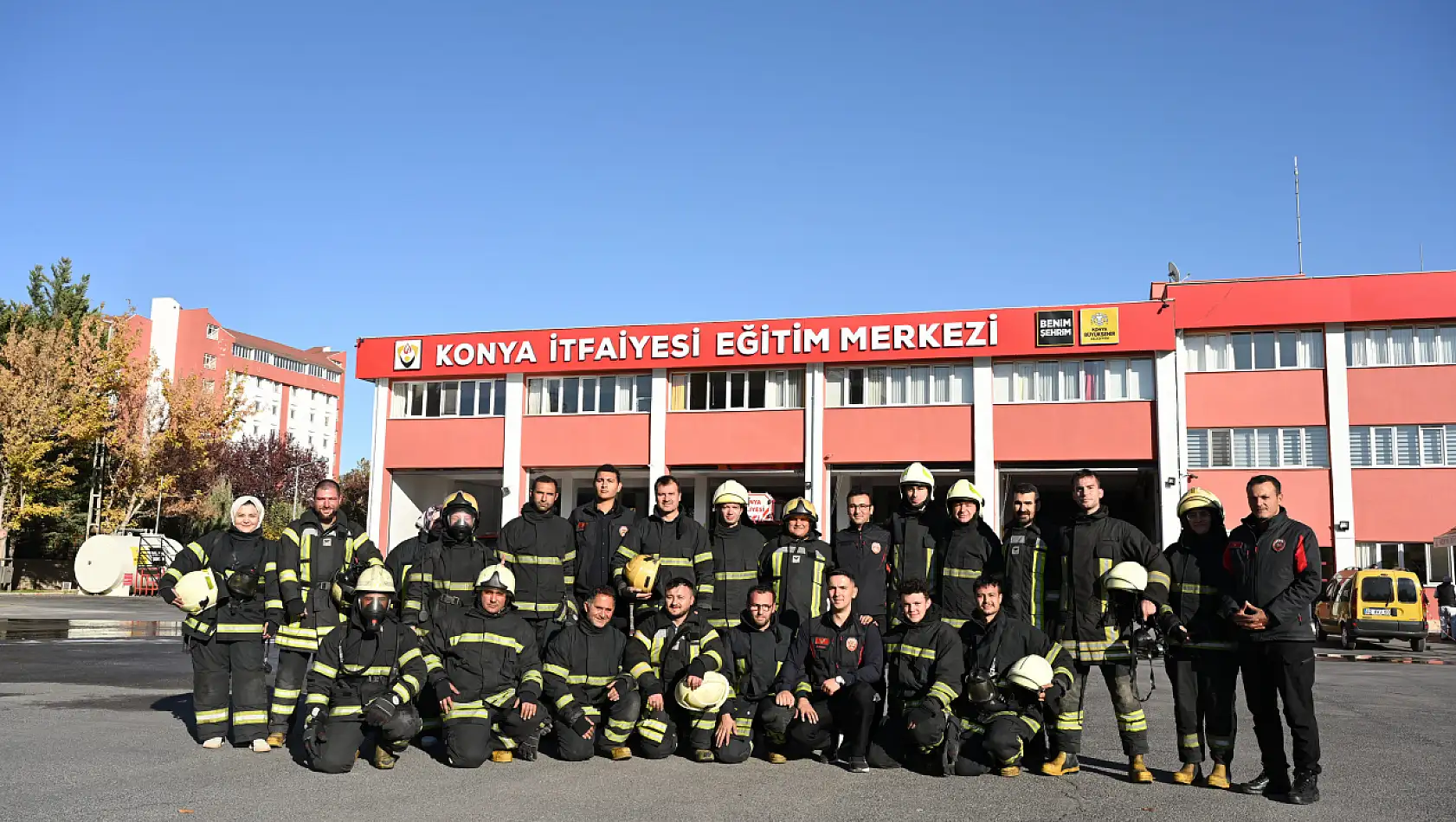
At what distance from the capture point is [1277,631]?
7551 millimetres

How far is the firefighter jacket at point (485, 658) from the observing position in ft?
27.7

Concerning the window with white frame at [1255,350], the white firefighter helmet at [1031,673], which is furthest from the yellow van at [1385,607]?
the white firefighter helmet at [1031,673]

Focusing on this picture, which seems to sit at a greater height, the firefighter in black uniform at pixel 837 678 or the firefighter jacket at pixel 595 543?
the firefighter jacket at pixel 595 543

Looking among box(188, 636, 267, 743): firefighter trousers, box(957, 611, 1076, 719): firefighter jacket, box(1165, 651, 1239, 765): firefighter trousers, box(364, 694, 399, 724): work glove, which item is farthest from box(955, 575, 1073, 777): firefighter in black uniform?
box(188, 636, 267, 743): firefighter trousers

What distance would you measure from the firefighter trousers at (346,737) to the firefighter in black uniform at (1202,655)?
536 cm

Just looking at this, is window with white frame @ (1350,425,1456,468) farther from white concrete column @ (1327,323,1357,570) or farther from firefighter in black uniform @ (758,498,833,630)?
firefighter in black uniform @ (758,498,833,630)

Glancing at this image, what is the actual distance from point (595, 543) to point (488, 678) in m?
1.80

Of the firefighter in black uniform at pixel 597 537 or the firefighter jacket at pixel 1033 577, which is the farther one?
the firefighter in black uniform at pixel 597 537

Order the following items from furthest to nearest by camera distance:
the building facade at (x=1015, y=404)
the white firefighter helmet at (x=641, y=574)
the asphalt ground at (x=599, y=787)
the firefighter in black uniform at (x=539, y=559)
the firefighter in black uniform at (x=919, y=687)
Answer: the building facade at (x=1015, y=404) → the firefighter in black uniform at (x=539, y=559) → the white firefighter helmet at (x=641, y=574) → the firefighter in black uniform at (x=919, y=687) → the asphalt ground at (x=599, y=787)

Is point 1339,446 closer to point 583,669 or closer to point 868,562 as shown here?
point 868,562

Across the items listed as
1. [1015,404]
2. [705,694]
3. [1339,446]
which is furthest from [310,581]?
[1339,446]

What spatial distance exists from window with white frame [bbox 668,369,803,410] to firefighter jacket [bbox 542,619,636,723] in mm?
28889

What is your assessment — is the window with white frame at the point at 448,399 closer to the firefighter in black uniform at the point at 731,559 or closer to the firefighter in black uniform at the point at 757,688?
the firefighter in black uniform at the point at 731,559

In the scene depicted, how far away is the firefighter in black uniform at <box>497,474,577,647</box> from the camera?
959 cm
